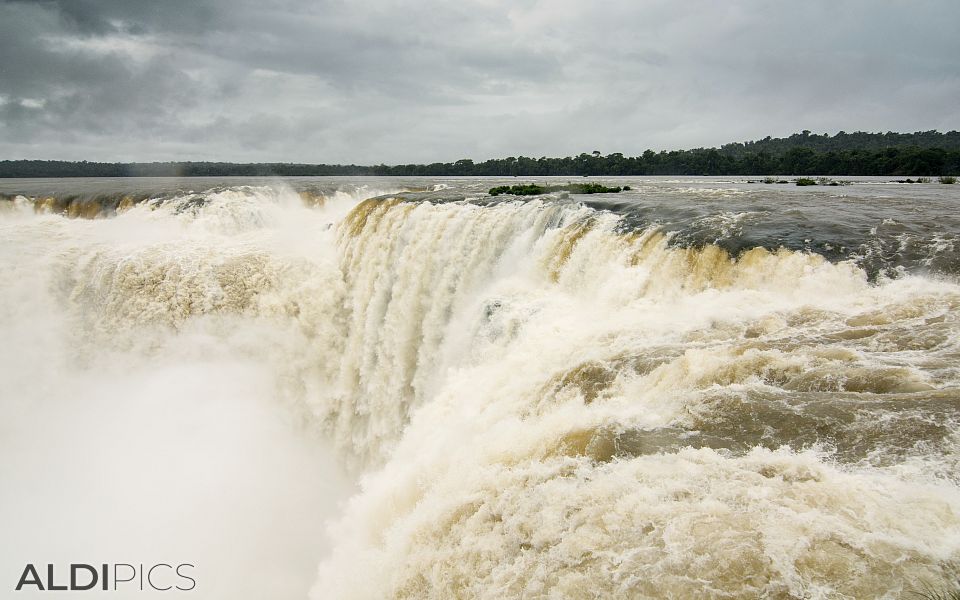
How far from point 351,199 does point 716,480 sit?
26200mm

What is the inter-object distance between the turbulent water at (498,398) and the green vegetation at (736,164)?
25716mm

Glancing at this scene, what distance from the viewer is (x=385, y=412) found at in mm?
12188

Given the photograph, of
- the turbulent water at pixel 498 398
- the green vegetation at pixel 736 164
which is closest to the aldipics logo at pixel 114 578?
the turbulent water at pixel 498 398

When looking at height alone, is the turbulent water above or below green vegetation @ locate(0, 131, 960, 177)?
below

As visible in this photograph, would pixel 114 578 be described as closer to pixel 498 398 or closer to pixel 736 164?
pixel 498 398

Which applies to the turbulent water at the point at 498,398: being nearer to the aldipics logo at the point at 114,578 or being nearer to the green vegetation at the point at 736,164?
the aldipics logo at the point at 114,578

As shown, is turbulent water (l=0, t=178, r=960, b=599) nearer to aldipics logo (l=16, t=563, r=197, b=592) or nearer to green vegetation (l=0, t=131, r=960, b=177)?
aldipics logo (l=16, t=563, r=197, b=592)

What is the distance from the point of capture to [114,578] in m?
8.39

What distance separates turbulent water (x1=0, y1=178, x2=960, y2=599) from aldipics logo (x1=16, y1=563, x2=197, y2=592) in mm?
249

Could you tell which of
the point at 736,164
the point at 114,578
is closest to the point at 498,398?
the point at 114,578

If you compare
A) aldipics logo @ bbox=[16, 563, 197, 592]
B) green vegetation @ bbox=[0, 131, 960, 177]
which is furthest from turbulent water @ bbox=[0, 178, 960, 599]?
green vegetation @ bbox=[0, 131, 960, 177]

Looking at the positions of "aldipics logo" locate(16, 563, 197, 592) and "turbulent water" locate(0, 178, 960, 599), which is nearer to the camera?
"turbulent water" locate(0, 178, 960, 599)

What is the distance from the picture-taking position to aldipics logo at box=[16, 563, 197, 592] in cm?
815

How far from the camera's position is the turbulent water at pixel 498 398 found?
3666 mm
